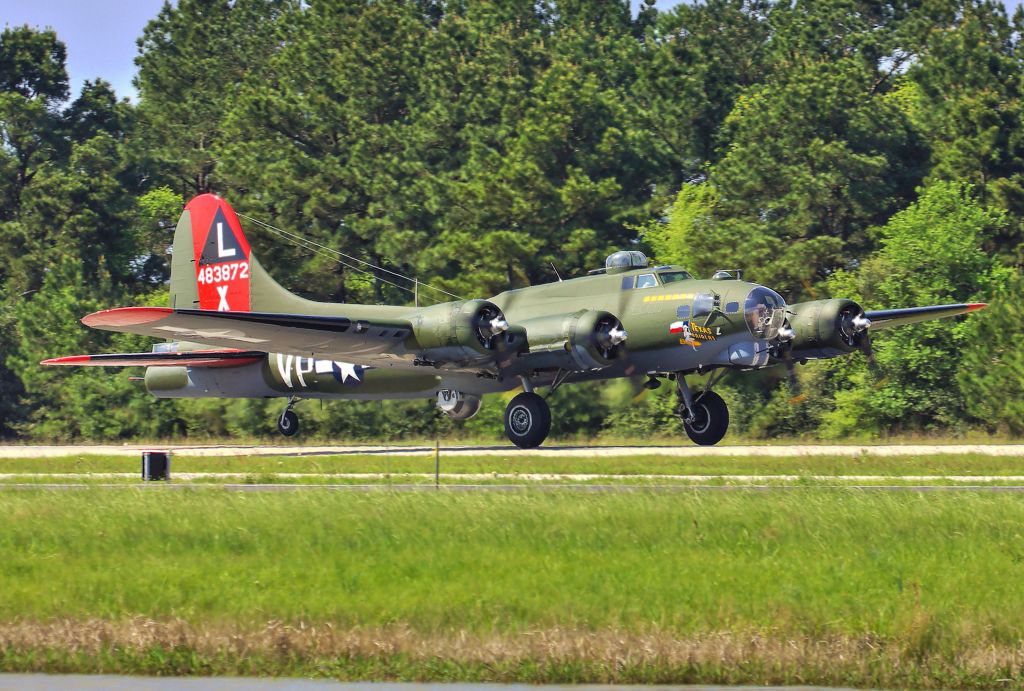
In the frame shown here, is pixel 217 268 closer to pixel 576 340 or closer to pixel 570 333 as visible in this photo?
pixel 570 333

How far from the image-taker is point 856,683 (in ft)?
39.9

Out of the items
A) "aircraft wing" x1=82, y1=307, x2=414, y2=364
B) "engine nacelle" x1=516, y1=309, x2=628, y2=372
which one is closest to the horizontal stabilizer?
"aircraft wing" x1=82, y1=307, x2=414, y2=364

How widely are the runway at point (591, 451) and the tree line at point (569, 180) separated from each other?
16.8 feet

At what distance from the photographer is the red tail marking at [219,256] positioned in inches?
1672

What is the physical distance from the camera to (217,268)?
42875mm

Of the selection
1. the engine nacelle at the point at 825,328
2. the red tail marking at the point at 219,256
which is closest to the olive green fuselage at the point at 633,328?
the engine nacelle at the point at 825,328

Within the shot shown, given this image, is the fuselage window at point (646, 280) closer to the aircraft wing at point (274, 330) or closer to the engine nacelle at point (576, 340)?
the engine nacelle at point (576, 340)

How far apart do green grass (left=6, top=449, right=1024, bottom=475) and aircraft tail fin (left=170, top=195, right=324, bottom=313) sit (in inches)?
283

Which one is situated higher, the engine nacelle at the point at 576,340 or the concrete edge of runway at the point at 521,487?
the engine nacelle at the point at 576,340

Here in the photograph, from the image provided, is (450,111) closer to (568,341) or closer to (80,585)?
(568,341)

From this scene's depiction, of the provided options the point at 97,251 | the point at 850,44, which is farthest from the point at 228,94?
the point at 850,44

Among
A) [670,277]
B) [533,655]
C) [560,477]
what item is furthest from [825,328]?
[533,655]

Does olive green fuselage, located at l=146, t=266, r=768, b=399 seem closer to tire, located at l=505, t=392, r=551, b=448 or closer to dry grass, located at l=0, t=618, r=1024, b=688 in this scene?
tire, located at l=505, t=392, r=551, b=448

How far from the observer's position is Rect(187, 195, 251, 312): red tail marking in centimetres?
4247
